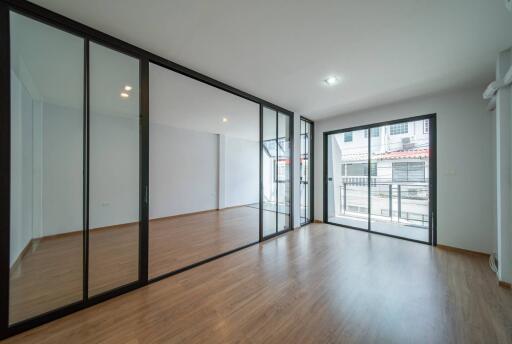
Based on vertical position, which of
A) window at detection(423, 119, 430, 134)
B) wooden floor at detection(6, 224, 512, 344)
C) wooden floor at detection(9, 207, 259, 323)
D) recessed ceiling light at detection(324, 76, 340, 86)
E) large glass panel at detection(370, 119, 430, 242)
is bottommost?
wooden floor at detection(6, 224, 512, 344)

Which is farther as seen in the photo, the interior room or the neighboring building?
the neighboring building

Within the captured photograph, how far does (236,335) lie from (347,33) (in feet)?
10.1

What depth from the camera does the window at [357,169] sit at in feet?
14.7

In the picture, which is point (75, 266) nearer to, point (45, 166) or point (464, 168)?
point (45, 166)

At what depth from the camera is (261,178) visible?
392 centimetres

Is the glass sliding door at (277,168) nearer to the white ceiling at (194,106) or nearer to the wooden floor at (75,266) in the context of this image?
the white ceiling at (194,106)

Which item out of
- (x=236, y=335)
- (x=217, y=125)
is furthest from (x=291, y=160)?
(x=236, y=335)

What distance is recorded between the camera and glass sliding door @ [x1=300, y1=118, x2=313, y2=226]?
5.12 metres

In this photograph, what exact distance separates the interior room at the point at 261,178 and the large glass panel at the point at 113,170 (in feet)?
0.05

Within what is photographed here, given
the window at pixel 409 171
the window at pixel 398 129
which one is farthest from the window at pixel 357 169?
the window at pixel 398 129

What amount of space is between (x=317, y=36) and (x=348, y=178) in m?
3.94

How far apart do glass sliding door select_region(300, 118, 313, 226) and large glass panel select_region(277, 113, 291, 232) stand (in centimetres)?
63

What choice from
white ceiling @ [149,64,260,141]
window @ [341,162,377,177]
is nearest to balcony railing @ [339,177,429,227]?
window @ [341,162,377,177]

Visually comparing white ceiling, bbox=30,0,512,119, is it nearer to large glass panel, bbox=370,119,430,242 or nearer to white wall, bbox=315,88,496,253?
white wall, bbox=315,88,496,253
